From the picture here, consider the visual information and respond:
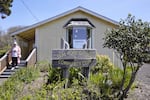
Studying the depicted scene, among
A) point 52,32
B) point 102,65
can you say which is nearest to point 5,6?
point 52,32

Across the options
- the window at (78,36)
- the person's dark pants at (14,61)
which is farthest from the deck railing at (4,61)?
the window at (78,36)

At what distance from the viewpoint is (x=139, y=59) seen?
30.3 feet

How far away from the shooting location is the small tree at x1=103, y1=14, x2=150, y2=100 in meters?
9.19

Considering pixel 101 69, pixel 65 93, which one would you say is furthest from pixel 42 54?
pixel 65 93

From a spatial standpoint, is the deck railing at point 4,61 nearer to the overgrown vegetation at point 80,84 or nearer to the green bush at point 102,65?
the overgrown vegetation at point 80,84

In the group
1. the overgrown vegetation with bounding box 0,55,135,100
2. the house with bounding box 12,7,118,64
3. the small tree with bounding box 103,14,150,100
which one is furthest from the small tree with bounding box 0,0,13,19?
the small tree with bounding box 103,14,150,100

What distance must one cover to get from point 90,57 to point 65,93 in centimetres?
564

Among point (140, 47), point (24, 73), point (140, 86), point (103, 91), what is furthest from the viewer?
point (24, 73)

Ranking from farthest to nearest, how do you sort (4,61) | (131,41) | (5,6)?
(5,6) < (4,61) < (131,41)

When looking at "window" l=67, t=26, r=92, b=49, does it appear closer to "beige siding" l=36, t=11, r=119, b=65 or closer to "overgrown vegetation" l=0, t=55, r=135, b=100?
"beige siding" l=36, t=11, r=119, b=65

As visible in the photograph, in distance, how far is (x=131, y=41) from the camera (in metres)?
9.23

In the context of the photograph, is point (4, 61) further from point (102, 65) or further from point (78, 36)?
point (102, 65)

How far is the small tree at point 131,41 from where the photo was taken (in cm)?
919

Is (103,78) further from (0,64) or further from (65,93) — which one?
(0,64)
